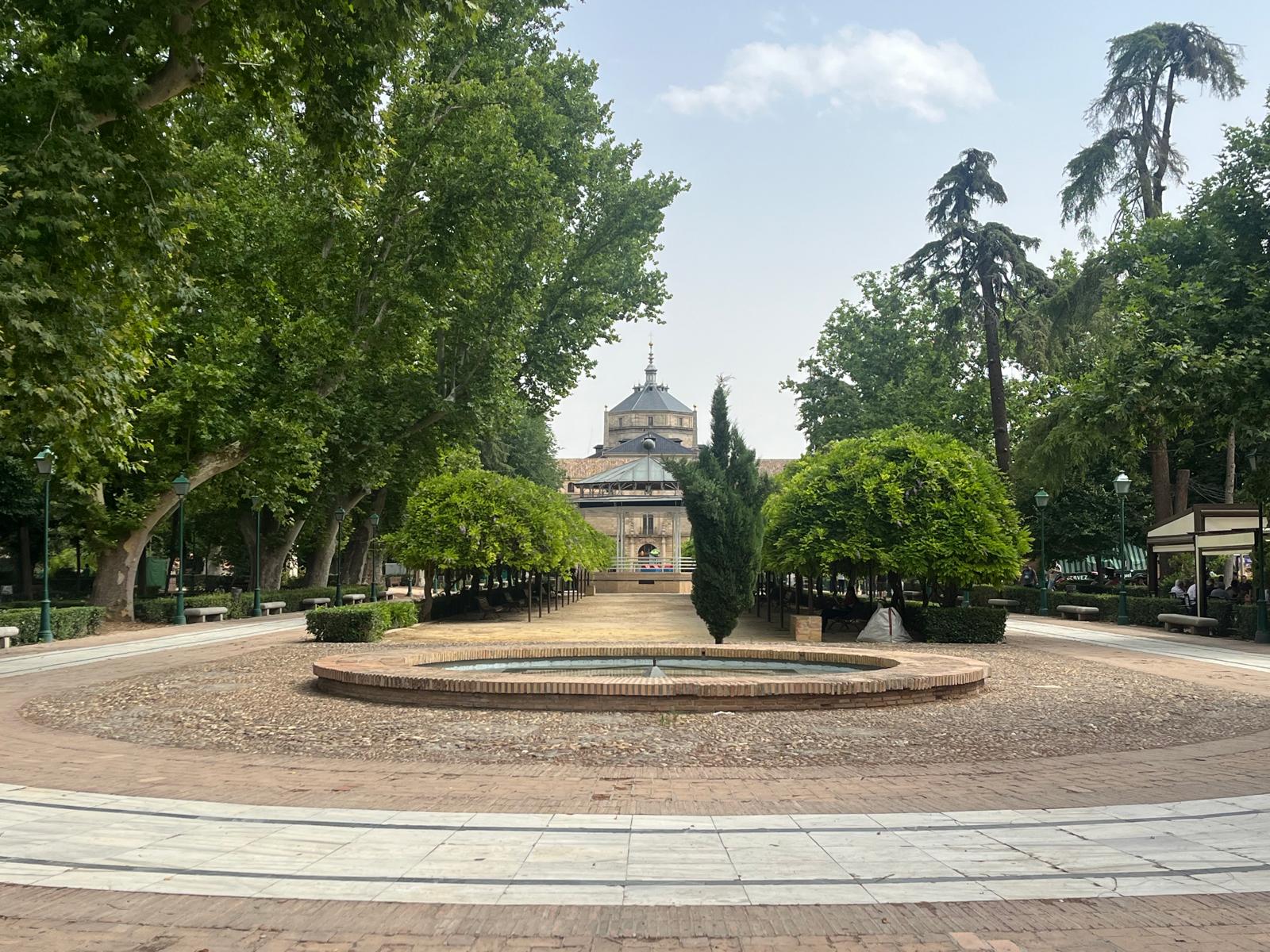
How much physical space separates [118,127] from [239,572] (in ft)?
150

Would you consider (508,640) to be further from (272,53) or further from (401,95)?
(401,95)

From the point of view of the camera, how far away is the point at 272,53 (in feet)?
35.6

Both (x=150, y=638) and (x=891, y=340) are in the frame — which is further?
(x=891, y=340)

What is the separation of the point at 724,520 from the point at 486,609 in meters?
15.4

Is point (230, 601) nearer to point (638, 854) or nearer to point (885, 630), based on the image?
point (885, 630)

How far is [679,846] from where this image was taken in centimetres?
553

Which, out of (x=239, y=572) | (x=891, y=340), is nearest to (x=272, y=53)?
(x=891, y=340)

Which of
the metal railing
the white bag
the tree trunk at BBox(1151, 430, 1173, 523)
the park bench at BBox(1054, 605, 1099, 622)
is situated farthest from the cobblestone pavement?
the metal railing

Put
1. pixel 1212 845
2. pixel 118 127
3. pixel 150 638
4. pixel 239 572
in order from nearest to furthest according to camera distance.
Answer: pixel 1212 845
pixel 118 127
pixel 150 638
pixel 239 572

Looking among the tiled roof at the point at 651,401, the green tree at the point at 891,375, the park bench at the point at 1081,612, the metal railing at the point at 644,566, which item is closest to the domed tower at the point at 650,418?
the tiled roof at the point at 651,401

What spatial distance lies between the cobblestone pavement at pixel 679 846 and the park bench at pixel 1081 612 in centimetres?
2111

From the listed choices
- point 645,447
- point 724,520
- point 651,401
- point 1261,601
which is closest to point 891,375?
point 1261,601

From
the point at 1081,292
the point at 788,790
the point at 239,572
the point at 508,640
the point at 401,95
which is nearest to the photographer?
the point at 788,790

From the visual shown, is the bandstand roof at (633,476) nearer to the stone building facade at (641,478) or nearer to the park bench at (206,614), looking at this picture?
the stone building facade at (641,478)
